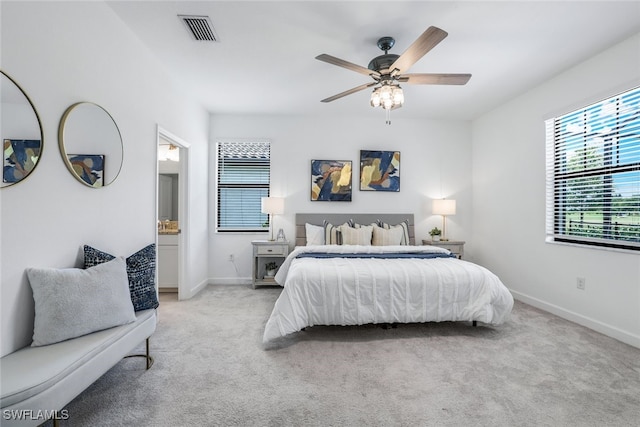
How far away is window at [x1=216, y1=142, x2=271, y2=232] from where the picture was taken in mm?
4766

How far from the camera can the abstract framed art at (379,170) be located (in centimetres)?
481

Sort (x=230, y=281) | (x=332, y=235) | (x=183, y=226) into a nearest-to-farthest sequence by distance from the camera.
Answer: (x=183, y=226), (x=332, y=235), (x=230, y=281)

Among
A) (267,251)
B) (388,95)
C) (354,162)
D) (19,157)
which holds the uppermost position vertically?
(388,95)

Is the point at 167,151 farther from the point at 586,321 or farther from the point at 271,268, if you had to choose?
the point at 586,321

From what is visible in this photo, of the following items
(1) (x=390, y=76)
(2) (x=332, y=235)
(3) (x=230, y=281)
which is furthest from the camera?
(3) (x=230, y=281)

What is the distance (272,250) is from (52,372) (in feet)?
10.1

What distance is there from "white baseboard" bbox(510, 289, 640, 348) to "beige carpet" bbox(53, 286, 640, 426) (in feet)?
0.28

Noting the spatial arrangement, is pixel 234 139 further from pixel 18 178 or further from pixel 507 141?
pixel 507 141

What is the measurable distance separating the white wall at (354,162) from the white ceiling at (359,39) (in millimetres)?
988

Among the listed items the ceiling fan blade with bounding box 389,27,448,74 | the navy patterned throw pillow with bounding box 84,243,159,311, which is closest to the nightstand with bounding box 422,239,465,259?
the ceiling fan blade with bounding box 389,27,448,74

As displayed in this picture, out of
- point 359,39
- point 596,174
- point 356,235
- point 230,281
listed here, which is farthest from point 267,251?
point 596,174

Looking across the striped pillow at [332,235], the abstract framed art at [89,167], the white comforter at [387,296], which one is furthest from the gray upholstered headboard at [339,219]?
the abstract framed art at [89,167]

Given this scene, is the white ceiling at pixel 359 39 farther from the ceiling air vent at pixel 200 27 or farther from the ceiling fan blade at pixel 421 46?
the ceiling fan blade at pixel 421 46

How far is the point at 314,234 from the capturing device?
4.47 meters
